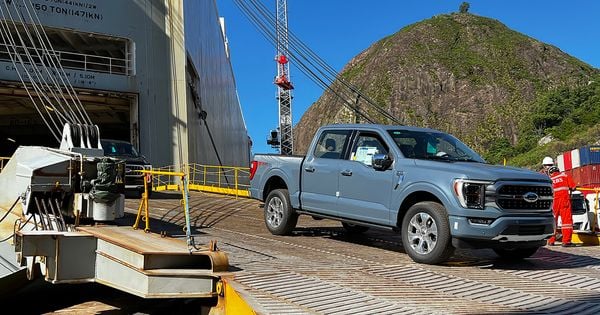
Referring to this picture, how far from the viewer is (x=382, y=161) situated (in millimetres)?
7801

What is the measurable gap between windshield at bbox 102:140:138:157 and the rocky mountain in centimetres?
7312

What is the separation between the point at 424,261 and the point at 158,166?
62.1ft

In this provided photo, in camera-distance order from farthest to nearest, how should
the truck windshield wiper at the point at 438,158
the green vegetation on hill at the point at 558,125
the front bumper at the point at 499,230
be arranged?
the green vegetation on hill at the point at 558,125 < the truck windshield wiper at the point at 438,158 < the front bumper at the point at 499,230

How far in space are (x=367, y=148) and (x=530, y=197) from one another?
2421mm

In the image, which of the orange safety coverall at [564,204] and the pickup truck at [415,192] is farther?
the orange safety coverall at [564,204]

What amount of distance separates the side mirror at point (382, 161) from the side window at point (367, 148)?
273 millimetres

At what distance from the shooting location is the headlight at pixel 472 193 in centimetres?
678

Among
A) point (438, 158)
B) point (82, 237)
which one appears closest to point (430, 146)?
point (438, 158)

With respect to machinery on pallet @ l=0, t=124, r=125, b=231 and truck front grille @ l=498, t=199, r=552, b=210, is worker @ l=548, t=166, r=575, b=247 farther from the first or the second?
machinery on pallet @ l=0, t=124, r=125, b=231

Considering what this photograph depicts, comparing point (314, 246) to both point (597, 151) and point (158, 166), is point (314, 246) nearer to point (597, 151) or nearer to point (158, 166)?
point (158, 166)

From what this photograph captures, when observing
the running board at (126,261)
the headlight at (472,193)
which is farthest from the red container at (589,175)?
the running board at (126,261)

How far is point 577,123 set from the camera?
62.1 meters

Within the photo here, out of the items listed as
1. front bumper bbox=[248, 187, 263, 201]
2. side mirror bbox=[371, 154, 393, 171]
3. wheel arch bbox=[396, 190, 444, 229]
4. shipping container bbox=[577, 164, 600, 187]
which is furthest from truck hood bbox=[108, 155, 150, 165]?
shipping container bbox=[577, 164, 600, 187]

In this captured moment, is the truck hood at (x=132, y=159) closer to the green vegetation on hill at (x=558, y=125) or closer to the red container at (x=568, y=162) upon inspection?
the red container at (x=568, y=162)
